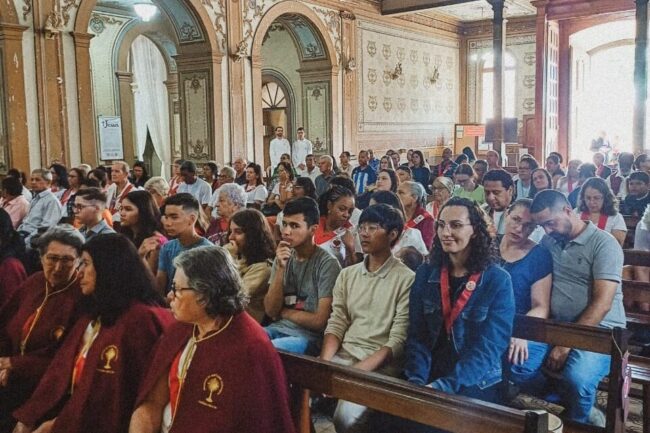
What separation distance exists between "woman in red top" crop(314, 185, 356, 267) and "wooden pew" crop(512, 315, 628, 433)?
1.64 metres

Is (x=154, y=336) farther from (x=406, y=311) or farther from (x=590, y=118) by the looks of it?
(x=590, y=118)

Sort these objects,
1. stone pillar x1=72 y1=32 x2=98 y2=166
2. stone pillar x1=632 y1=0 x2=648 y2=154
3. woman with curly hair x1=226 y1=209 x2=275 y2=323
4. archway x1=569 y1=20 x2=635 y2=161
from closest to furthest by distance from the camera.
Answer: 1. woman with curly hair x1=226 y1=209 x2=275 y2=323
2. stone pillar x1=72 y1=32 x2=98 y2=166
3. stone pillar x1=632 y1=0 x2=648 y2=154
4. archway x1=569 y1=20 x2=635 y2=161

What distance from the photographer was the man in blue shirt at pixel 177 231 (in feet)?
12.7

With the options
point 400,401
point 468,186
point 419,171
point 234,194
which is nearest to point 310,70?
point 419,171

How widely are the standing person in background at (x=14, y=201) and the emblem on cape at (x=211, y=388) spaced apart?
542 cm

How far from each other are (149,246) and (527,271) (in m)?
2.32

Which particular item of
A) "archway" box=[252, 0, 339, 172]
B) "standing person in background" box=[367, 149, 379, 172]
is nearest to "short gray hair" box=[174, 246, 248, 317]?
"standing person in background" box=[367, 149, 379, 172]

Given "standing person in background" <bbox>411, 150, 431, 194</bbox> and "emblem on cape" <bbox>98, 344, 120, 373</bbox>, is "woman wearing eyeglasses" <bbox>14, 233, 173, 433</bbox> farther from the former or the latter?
"standing person in background" <bbox>411, 150, 431, 194</bbox>

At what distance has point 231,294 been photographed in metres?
2.26

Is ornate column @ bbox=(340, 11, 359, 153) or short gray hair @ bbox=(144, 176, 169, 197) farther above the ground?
ornate column @ bbox=(340, 11, 359, 153)

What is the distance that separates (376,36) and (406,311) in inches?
505

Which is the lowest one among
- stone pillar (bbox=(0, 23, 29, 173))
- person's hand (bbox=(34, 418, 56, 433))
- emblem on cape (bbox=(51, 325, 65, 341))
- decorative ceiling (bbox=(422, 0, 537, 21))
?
person's hand (bbox=(34, 418, 56, 433))

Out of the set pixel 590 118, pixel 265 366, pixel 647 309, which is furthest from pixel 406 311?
pixel 590 118

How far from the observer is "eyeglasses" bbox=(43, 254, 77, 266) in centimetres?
307
